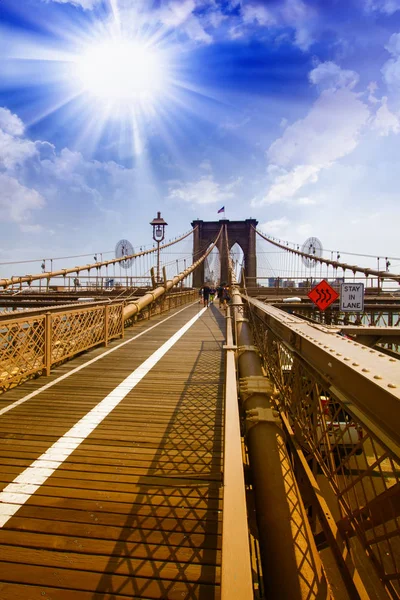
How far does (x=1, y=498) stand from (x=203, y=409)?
2627mm

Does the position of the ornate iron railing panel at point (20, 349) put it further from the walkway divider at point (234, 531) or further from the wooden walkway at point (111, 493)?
the walkway divider at point (234, 531)

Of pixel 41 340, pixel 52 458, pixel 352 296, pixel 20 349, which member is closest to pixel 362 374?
pixel 52 458

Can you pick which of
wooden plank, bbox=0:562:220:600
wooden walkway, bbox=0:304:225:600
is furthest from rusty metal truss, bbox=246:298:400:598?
wooden plank, bbox=0:562:220:600

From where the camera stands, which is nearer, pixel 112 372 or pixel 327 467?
pixel 327 467

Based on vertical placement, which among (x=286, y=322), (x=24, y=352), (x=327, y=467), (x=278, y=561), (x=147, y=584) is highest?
(x=286, y=322)

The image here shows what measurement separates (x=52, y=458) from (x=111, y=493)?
0.93 meters

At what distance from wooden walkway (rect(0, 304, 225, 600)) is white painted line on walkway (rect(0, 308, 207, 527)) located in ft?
0.04

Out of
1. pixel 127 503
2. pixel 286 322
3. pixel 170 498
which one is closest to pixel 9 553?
pixel 127 503

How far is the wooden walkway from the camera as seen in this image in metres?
2.14

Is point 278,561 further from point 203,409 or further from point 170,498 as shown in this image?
point 203,409

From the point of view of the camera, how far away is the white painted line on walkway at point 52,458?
280 cm

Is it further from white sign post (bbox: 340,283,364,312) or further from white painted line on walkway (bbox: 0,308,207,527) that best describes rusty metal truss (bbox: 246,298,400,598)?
white sign post (bbox: 340,283,364,312)

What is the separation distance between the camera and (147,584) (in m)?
2.10

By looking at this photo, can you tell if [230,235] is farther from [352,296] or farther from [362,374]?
[362,374]
